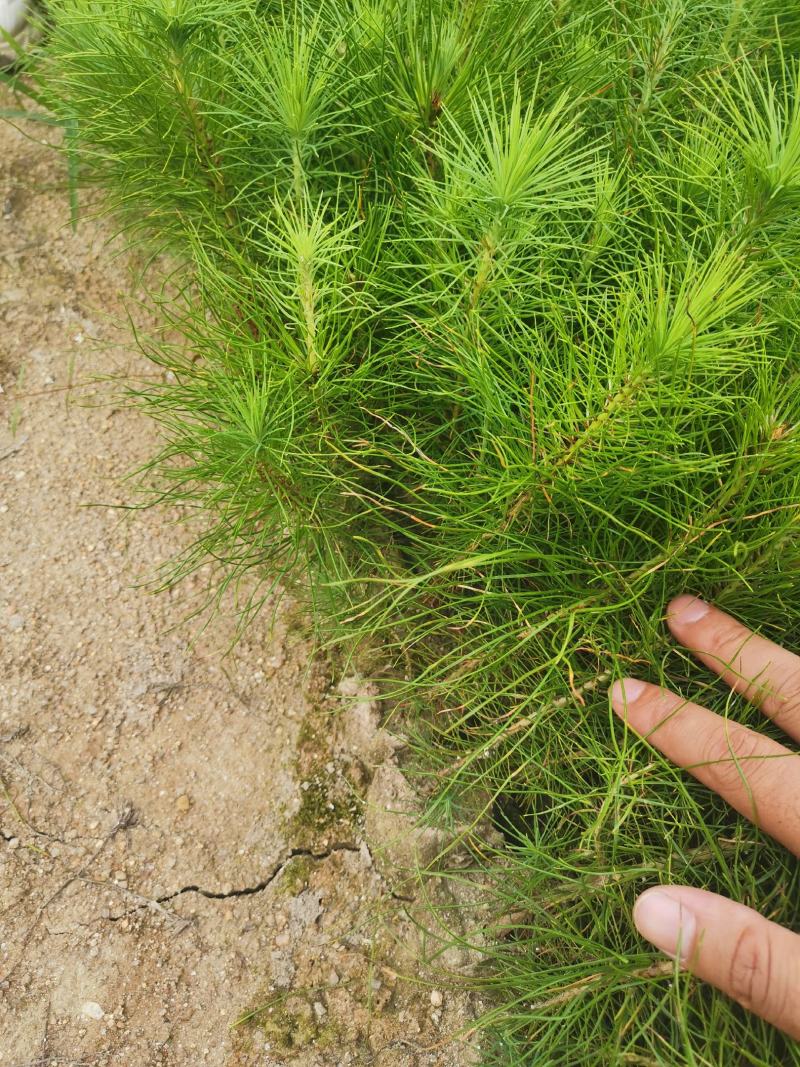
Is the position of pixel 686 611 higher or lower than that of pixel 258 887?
higher

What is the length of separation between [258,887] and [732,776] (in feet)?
2.50

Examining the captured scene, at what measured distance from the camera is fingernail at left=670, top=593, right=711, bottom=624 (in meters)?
1.25

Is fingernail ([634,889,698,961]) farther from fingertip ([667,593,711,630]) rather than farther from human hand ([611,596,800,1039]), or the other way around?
fingertip ([667,593,711,630])

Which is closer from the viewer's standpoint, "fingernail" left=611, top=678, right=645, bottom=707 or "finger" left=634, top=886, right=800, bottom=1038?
"finger" left=634, top=886, right=800, bottom=1038

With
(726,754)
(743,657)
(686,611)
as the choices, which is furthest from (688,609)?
(726,754)

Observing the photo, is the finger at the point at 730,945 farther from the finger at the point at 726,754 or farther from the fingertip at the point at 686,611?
the fingertip at the point at 686,611

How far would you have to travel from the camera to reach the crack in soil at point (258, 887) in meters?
1.25

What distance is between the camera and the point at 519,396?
48.5 inches

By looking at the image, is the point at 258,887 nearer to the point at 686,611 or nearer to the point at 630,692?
the point at 630,692

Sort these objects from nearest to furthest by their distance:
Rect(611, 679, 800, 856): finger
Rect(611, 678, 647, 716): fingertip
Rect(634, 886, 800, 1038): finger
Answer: Rect(634, 886, 800, 1038): finger → Rect(611, 679, 800, 856): finger → Rect(611, 678, 647, 716): fingertip

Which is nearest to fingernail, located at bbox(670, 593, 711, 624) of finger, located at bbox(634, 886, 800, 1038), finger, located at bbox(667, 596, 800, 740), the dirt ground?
finger, located at bbox(667, 596, 800, 740)

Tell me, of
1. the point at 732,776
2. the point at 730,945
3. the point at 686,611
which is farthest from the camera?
the point at 686,611

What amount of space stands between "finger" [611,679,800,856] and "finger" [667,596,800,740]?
0.06 m

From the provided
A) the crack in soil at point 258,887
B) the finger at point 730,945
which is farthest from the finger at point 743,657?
the crack in soil at point 258,887
